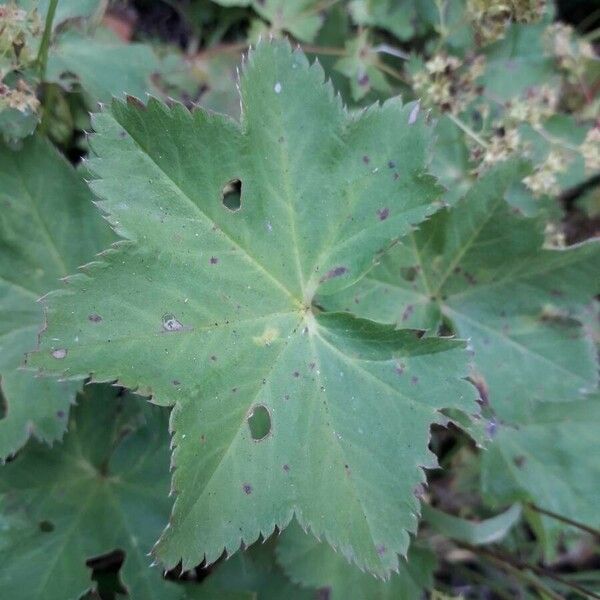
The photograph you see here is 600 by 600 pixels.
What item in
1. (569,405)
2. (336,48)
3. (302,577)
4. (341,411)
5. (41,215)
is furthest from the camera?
(336,48)

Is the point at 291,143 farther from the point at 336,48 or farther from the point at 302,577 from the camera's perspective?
the point at 302,577

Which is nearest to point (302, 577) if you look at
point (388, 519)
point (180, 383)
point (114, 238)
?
point (388, 519)

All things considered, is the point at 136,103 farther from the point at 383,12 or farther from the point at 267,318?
the point at 383,12

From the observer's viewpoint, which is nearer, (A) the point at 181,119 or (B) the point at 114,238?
(A) the point at 181,119

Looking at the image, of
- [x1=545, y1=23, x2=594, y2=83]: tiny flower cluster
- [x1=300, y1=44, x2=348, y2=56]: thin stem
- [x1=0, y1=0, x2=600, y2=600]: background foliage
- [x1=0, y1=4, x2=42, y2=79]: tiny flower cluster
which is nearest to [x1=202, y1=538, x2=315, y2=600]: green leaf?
[x1=0, y1=0, x2=600, y2=600]: background foliage

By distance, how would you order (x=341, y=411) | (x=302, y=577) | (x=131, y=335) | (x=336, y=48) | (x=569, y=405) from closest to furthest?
(x=131, y=335) → (x=341, y=411) → (x=302, y=577) → (x=569, y=405) → (x=336, y=48)

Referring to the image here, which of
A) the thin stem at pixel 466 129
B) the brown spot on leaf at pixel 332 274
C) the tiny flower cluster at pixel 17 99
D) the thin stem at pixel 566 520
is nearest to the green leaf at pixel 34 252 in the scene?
the tiny flower cluster at pixel 17 99

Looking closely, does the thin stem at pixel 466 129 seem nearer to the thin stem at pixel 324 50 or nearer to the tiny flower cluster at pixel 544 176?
the tiny flower cluster at pixel 544 176
